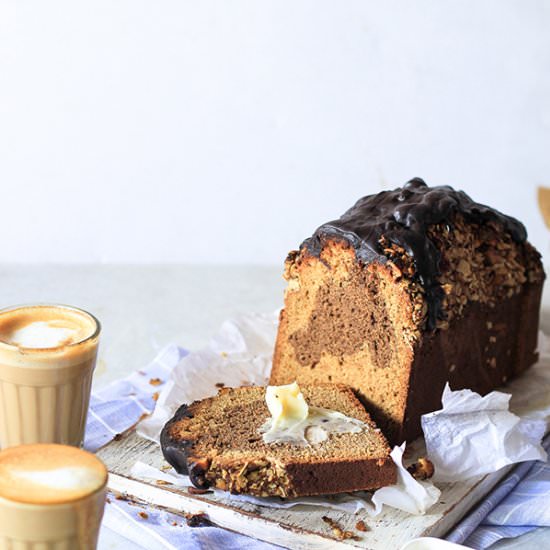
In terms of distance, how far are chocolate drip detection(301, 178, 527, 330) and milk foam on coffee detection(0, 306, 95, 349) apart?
782 mm

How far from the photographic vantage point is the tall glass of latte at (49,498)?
6.05ft

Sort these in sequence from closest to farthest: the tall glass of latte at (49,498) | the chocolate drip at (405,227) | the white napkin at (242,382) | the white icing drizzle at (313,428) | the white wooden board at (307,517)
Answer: the tall glass of latte at (49,498), the white wooden board at (307,517), the white napkin at (242,382), the white icing drizzle at (313,428), the chocolate drip at (405,227)

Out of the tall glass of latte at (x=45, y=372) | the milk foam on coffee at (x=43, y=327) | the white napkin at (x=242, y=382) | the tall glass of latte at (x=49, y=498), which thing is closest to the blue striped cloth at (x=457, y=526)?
the white napkin at (x=242, y=382)

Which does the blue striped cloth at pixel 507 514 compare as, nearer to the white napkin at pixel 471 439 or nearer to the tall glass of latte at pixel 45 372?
the white napkin at pixel 471 439

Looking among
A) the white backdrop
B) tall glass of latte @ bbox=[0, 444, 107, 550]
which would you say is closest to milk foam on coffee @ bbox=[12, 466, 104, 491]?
tall glass of latte @ bbox=[0, 444, 107, 550]

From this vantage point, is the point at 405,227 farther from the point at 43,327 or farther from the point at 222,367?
the point at 43,327

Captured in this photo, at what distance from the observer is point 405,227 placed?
306cm

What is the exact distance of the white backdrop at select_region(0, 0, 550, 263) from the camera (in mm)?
4965

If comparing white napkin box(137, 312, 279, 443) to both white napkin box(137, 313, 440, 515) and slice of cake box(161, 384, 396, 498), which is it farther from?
slice of cake box(161, 384, 396, 498)

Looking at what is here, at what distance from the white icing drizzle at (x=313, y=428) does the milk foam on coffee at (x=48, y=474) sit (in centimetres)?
88

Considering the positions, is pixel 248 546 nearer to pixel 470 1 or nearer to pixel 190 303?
pixel 190 303

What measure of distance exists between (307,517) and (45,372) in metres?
0.80

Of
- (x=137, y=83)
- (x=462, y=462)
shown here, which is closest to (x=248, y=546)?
(x=462, y=462)

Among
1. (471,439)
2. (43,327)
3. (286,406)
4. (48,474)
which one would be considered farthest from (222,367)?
(48,474)
